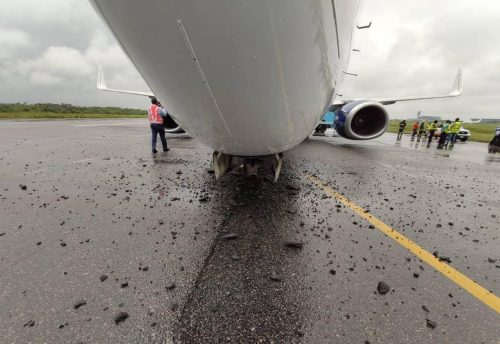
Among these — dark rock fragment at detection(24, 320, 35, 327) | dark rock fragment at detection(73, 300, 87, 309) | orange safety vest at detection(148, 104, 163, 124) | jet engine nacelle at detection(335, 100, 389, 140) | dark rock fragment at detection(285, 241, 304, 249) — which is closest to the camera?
dark rock fragment at detection(24, 320, 35, 327)

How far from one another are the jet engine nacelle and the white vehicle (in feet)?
24.2

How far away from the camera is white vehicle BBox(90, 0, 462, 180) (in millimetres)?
1296

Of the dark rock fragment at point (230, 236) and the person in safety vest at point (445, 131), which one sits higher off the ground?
the person in safety vest at point (445, 131)

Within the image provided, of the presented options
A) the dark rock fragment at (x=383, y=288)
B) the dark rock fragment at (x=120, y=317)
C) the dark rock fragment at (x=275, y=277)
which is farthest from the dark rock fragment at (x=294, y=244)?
the dark rock fragment at (x=120, y=317)

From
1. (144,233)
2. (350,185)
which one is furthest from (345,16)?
(350,185)

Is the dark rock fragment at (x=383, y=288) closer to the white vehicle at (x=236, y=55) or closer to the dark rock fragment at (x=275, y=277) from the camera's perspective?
the dark rock fragment at (x=275, y=277)

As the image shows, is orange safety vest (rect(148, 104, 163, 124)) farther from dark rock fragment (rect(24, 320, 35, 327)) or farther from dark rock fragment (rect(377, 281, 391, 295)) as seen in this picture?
dark rock fragment (rect(377, 281, 391, 295))

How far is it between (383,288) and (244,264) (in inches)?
42.2

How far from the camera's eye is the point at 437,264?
7.28ft

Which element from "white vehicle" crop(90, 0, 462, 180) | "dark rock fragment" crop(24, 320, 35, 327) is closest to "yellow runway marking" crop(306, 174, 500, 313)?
"white vehicle" crop(90, 0, 462, 180)

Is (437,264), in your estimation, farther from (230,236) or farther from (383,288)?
(230,236)

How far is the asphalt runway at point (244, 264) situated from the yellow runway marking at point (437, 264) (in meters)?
0.01

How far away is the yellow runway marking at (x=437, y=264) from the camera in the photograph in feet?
5.94

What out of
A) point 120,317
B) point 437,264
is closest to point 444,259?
point 437,264
